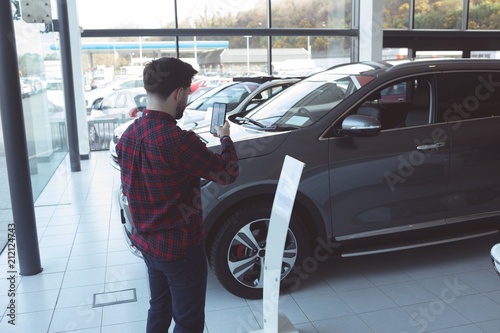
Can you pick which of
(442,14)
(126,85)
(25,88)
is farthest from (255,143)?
(442,14)

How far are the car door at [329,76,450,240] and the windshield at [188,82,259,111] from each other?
358 cm

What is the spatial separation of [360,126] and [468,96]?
1.10m

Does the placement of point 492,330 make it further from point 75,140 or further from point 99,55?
point 99,55

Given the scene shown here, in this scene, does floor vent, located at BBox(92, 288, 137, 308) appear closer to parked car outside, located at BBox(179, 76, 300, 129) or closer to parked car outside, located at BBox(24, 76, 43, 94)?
parked car outside, located at BBox(179, 76, 300, 129)

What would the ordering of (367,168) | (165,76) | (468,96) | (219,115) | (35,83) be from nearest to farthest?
(165,76), (219,115), (367,168), (468,96), (35,83)

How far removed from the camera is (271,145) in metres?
3.23

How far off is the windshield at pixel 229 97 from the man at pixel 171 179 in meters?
4.87

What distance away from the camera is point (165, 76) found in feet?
6.42

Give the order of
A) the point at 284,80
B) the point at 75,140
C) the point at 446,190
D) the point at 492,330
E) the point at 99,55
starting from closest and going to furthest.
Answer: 1. the point at 492,330
2. the point at 446,190
3. the point at 284,80
4. the point at 75,140
5. the point at 99,55

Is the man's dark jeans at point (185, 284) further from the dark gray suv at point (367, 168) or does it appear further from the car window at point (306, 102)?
the car window at point (306, 102)

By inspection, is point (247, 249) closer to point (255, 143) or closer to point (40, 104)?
point (255, 143)

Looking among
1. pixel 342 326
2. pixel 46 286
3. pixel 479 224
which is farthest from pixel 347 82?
pixel 46 286

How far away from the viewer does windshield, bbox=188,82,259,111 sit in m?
7.01

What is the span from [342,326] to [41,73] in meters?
6.32
